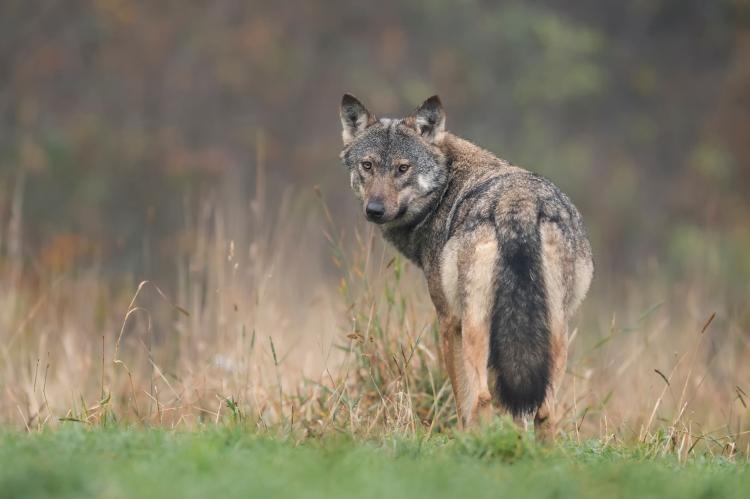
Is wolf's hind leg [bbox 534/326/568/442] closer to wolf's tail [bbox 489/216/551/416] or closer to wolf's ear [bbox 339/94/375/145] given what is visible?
wolf's tail [bbox 489/216/551/416]

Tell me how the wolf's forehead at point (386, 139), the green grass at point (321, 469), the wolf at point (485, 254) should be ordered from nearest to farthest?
the green grass at point (321, 469) < the wolf at point (485, 254) < the wolf's forehead at point (386, 139)

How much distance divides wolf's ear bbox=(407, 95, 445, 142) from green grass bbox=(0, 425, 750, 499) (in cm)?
258

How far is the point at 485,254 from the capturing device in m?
5.21

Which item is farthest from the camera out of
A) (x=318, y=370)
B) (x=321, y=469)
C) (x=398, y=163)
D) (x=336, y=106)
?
(x=336, y=106)

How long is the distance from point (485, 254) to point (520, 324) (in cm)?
45

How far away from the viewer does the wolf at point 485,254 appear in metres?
4.94

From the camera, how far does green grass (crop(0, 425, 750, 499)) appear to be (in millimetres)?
3545

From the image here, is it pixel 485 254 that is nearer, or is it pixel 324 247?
pixel 485 254

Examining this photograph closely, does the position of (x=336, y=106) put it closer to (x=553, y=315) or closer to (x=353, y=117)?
(x=353, y=117)

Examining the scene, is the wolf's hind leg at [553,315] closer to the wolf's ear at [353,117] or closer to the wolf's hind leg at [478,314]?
the wolf's hind leg at [478,314]

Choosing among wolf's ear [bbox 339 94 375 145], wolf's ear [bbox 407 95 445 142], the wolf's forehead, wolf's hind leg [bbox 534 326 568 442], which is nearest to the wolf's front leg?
wolf's hind leg [bbox 534 326 568 442]

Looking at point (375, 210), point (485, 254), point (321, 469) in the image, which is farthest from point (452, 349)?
point (321, 469)

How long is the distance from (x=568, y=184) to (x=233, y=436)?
700 inches

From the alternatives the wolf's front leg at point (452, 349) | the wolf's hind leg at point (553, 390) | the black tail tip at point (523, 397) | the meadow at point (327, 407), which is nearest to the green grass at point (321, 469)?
the meadow at point (327, 407)
